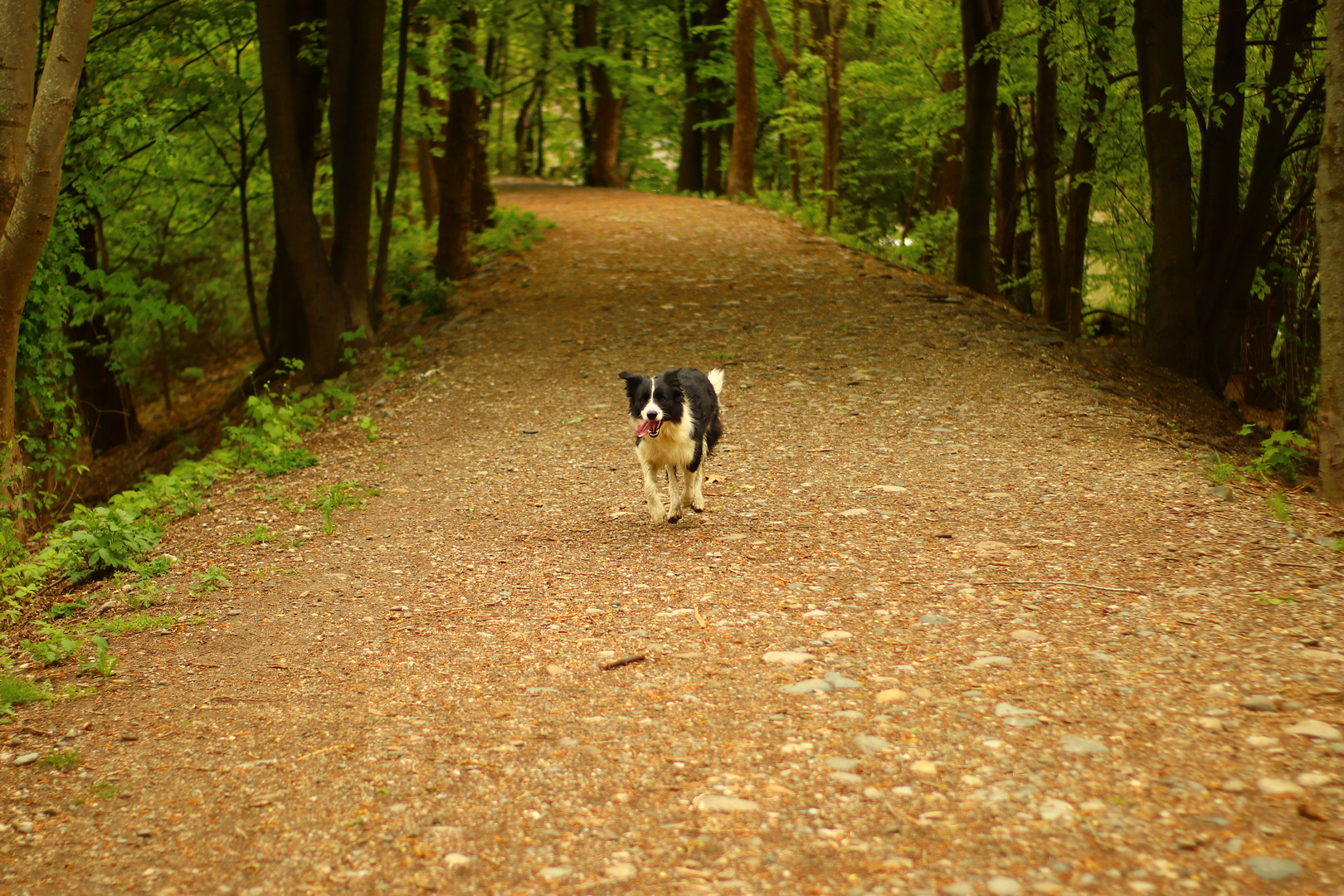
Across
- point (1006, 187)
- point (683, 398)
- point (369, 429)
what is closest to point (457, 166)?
point (369, 429)

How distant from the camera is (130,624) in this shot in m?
5.66

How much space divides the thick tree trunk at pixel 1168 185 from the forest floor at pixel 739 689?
2.63 m

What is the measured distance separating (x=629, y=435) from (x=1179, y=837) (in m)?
7.31

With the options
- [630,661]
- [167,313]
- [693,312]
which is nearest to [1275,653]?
[630,661]

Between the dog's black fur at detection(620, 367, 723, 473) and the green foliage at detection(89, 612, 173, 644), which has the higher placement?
the dog's black fur at detection(620, 367, 723, 473)

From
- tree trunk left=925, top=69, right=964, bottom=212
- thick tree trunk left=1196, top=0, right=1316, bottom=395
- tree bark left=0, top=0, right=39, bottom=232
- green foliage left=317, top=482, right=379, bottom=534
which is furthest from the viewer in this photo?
tree trunk left=925, top=69, right=964, bottom=212

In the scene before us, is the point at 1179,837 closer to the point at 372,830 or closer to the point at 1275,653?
the point at 1275,653

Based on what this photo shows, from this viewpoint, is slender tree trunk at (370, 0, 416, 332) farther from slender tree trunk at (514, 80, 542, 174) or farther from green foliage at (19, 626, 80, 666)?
slender tree trunk at (514, 80, 542, 174)

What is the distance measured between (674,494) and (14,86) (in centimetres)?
515

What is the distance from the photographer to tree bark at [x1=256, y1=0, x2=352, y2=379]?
12.0 m

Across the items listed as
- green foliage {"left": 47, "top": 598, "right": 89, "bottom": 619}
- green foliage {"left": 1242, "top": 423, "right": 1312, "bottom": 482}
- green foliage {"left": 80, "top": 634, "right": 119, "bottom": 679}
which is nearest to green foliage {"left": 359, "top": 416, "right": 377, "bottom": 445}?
green foliage {"left": 47, "top": 598, "right": 89, "bottom": 619}

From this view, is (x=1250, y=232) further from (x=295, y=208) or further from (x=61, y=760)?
(x=61, y=760)

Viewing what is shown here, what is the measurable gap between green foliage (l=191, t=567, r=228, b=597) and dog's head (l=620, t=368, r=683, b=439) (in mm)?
2883

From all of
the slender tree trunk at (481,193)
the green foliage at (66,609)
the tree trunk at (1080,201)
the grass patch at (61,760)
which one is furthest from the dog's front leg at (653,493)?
the slender tree trunk at (481,193)
